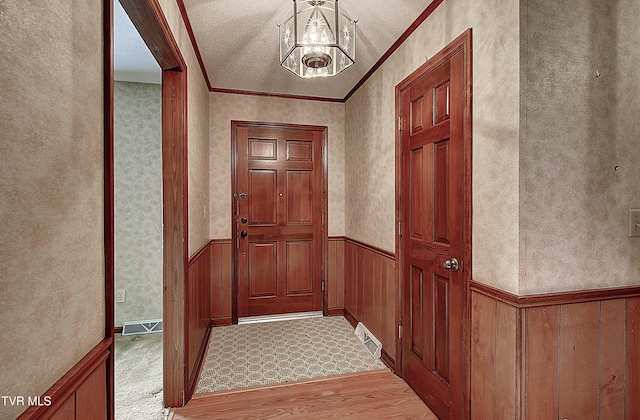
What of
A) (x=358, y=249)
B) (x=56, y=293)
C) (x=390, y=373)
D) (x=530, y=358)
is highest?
(x=56, y=293)

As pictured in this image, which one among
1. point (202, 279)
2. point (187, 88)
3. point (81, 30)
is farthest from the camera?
point (202, 279)

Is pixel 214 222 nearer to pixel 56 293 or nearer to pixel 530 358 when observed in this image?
pixel 56 293

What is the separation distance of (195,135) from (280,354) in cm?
195

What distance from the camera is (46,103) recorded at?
673mm

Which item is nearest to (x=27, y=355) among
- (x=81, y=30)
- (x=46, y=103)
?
(x=46, y=103)

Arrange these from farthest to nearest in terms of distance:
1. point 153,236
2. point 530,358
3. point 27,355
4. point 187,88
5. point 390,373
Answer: point 153,236
point 390,373
point 187,88
point 530,358
point 27,355

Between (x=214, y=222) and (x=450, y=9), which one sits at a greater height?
(x=450, y=9)

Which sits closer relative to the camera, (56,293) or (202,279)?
(56,293)

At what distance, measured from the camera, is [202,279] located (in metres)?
2.76

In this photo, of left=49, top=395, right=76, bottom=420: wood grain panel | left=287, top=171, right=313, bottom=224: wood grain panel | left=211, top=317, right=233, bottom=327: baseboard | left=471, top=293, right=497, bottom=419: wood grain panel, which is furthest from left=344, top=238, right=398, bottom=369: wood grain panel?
left=49, top=395, right=76, bottom=420: wood grain panel

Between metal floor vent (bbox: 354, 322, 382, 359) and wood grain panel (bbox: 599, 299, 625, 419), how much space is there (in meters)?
1.50

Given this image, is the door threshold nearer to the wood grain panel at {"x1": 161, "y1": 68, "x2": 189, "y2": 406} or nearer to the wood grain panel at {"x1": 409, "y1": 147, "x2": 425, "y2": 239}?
the wood grain panel at {"x1": 161, "y1": 68, "x2": 189, "y2": 406}

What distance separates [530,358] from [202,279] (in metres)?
2.42

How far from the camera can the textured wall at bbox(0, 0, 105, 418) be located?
1.87 ft
